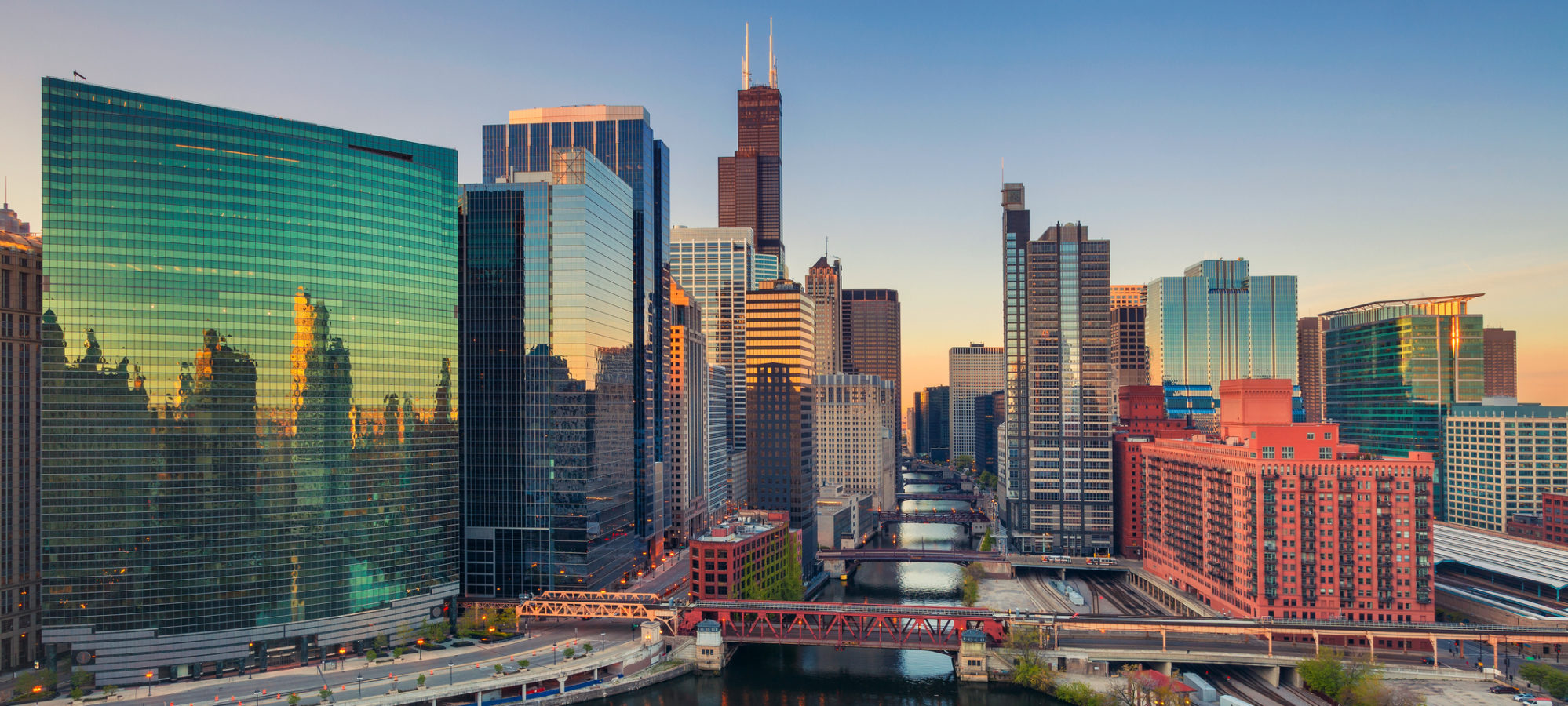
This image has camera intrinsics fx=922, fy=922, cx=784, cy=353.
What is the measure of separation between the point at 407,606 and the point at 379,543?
456 inches

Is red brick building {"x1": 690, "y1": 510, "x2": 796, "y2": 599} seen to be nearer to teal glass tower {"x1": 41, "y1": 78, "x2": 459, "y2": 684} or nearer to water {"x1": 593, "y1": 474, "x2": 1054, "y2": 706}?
water {"x1": 593, "y1": 474, "x2": 1054, "y2": 706}

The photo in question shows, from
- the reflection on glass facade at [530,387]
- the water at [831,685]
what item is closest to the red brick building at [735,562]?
the water at [831,685]

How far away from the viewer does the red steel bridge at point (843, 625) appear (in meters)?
146

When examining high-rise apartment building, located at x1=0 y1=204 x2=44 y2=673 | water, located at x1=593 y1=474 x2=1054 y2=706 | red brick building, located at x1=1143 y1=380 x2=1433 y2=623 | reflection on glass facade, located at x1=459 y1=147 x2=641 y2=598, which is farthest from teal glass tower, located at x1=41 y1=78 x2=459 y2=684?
red brick building, located at x1=1143 y1=380 x2=1433 y2=623

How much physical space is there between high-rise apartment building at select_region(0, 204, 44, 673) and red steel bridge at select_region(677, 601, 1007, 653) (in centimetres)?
9394

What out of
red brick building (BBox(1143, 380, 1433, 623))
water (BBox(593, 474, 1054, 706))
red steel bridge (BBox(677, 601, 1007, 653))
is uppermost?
red brick building (BBox(1143, 380, 1433, 623))

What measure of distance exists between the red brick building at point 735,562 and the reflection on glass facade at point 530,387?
64.1ft

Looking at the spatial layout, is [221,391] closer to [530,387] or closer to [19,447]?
[19,447]

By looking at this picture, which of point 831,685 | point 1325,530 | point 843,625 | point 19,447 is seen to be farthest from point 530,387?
point 1325,530

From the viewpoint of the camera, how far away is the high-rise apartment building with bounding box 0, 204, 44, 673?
130 meters

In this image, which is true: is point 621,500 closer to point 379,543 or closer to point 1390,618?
point 379,543

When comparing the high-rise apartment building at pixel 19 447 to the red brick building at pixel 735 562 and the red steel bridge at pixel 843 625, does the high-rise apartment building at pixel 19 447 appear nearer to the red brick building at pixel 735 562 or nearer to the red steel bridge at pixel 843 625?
the red steel bridge at pixel 843 625

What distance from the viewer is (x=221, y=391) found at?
433 ft

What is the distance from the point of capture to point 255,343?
135m
